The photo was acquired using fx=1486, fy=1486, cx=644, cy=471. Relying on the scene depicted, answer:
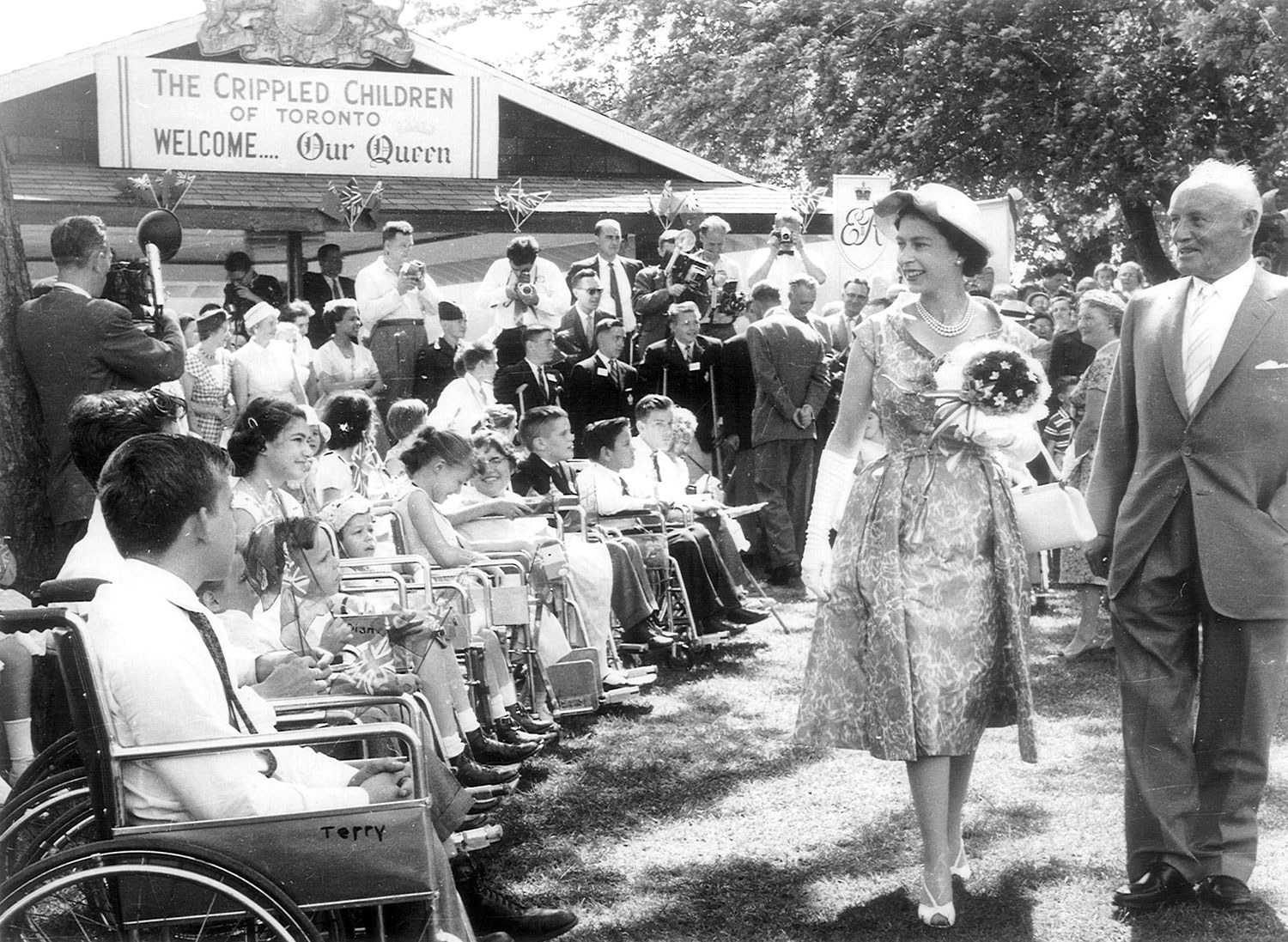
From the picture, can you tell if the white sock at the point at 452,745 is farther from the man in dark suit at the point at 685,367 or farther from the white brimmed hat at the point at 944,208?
the man in dark suit at the point at 685,367

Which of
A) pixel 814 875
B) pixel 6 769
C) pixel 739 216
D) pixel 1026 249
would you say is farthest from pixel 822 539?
pixel 1026 249

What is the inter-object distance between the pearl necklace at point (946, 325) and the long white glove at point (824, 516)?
1.59ft

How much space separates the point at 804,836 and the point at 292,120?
457 inches

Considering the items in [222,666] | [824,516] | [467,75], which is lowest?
[222,666]

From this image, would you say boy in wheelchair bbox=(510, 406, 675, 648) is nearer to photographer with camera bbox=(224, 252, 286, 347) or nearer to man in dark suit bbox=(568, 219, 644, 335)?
man in dark suit bbox=(568, 219, 644, 335)

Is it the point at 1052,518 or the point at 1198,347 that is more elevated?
the point at 1198,347

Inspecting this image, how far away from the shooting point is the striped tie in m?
4.43

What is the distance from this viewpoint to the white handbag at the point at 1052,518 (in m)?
4.46

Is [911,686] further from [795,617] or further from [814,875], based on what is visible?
[795,617]

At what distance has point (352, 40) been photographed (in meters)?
15.4

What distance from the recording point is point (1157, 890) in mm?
4441

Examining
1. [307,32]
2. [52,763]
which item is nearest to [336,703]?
[52,763]

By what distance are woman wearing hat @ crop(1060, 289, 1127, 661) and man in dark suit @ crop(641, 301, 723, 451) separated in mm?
3409

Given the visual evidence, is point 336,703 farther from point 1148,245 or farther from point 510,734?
point 1148,245
